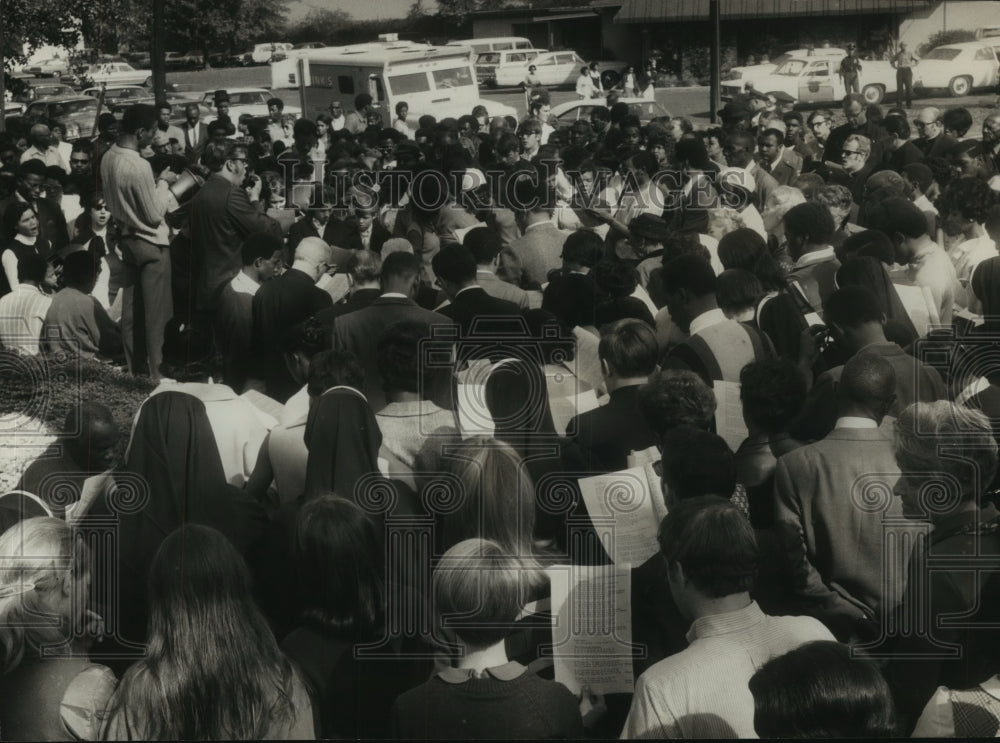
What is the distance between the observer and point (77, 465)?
14.0 feet

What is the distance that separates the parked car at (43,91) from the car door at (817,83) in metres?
4.38

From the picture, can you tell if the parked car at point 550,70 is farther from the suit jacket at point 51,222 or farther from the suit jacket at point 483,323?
the suit jacket at point 51,222

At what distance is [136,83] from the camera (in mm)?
6453

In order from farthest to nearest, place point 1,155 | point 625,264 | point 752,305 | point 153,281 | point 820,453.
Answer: point 1,155
point 153,281
point 625,264
point 752,305
point 820,453

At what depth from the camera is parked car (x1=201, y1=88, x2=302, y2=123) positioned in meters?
6.58

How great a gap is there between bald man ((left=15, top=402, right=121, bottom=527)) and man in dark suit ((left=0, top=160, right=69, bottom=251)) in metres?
3.95

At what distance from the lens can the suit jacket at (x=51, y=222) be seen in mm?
7980

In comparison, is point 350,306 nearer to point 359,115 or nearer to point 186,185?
point 359,115

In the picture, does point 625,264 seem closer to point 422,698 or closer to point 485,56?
point 485,56

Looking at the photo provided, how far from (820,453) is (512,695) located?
4.42 ft

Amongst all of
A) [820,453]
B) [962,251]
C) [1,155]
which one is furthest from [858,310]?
[1,155]

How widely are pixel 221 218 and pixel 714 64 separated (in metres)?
2.75

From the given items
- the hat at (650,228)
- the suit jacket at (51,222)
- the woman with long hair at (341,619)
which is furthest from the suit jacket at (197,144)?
the woman with long hair at (341,619)

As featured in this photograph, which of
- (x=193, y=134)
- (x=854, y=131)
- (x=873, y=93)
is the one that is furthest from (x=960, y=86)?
(x=193, y=134)
